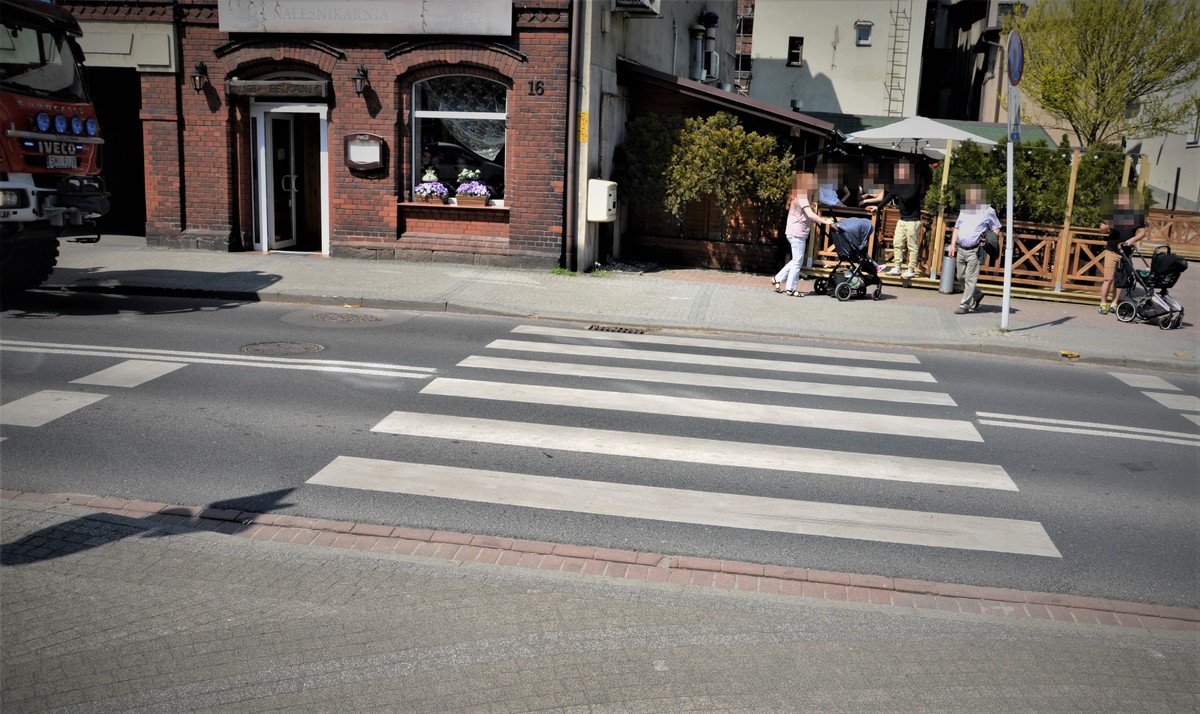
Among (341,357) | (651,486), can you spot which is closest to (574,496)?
(651,486)

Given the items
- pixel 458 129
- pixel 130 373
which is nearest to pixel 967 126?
pixel 458 129

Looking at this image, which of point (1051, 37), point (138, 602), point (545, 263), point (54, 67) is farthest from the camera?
point (1051, 37)

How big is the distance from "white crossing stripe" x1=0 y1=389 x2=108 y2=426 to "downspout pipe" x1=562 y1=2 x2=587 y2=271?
30.1 ft

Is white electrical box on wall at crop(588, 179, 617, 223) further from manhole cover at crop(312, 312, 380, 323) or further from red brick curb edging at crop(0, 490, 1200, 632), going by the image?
red brick curb edging at crop(0, 490, 1200, 632)

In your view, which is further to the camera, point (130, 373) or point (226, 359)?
point (226, 359)

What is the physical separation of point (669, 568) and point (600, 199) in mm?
11430

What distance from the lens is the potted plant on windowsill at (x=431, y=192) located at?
55.9 ft

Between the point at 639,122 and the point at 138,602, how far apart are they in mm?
14261

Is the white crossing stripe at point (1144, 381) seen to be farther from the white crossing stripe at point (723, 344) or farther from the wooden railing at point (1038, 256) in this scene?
the wooden railing at point (1038, 256)

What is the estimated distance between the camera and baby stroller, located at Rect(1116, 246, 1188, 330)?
14.6 metres

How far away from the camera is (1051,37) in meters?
30.0

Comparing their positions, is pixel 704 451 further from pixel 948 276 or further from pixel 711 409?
pixel 948 276

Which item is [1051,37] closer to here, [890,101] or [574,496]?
[890,101]

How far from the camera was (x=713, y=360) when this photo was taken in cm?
1113
